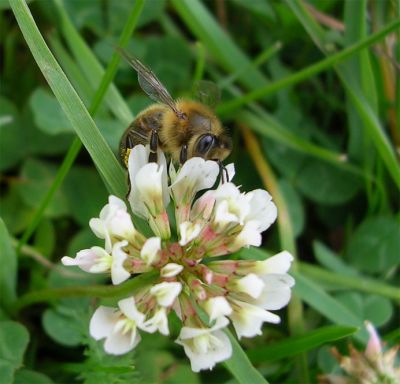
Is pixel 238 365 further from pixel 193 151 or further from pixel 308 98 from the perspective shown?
pixel 308 98

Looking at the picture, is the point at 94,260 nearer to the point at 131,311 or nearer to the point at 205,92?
the point at 131,311

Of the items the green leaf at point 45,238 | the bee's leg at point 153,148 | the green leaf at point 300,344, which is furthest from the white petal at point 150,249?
the green leaf at point 45,238

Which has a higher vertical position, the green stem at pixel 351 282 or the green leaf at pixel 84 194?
the green leaf at pixel 84 194

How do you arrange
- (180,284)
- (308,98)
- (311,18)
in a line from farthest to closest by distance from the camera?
(308,98), (311,18), (180,284)

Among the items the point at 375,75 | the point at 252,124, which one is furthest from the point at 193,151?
the point at 375,75

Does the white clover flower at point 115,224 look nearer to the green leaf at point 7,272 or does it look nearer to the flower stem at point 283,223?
the green leaf at point 7,272

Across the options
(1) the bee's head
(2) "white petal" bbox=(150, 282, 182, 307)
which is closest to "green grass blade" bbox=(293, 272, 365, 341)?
(1) the bee's head
